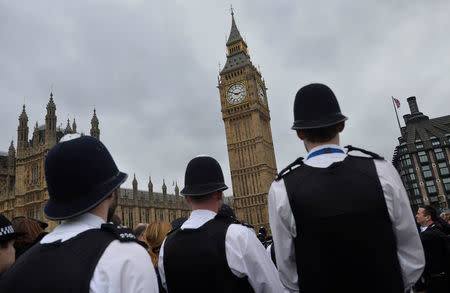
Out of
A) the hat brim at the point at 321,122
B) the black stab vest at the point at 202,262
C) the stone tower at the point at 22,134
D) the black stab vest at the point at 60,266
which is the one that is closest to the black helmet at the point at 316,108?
the hat brim at the point at 321,122

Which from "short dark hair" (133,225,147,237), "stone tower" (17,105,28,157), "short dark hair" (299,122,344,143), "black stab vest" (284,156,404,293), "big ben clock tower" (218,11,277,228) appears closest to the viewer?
"black stab vest" (284,156,404,293)

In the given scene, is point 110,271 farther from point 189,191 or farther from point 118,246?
point 189,191

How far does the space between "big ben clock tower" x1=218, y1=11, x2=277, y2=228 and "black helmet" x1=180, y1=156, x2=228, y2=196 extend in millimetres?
49928

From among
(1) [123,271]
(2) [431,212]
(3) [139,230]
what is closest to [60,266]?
(1) [123,271]

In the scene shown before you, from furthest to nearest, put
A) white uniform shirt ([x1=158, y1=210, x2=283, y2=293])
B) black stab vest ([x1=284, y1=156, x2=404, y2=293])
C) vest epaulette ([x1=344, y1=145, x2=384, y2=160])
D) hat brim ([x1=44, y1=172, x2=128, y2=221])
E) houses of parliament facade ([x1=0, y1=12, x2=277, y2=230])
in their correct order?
houses of parliament facade ([x1=0, y1=12, x2=277, y2=230]), white uniform shirt ([x1=158, y1=210, x2=283, y2=293]), vest epaulette ([x1=344, y1=145, x2=384, y2=160]), black stab vest ([x1=284, y1=156, x2=404, y2=293]), hat brim ([x1=44, y1=172, x2=128, y2=221])

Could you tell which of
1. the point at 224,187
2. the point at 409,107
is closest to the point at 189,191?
the point at 224,187

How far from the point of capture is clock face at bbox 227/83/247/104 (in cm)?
5659

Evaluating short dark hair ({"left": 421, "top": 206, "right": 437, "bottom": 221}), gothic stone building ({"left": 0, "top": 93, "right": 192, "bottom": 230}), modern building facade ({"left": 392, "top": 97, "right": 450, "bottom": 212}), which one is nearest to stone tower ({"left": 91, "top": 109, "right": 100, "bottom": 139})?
gothic stone building ({"left": 0, "top": 93, "right": 192, "bottom": 230})

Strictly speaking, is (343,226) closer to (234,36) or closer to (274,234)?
(274,234)

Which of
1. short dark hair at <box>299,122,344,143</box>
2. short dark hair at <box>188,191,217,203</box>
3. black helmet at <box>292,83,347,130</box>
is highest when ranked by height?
black helmet at <box>292,83,347,130</box>

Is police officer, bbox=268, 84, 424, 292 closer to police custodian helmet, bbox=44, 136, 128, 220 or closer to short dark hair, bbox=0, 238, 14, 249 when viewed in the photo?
police custodian helmet, bbox=44, 136, 128, 220

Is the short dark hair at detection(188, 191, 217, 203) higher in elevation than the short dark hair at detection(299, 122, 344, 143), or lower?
lower

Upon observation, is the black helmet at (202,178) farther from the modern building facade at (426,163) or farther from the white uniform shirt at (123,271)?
the modern building facade at (426,163)

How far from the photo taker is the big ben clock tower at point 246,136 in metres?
53.3
